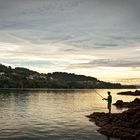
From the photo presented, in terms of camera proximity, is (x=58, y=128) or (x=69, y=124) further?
(x=69, y=124)

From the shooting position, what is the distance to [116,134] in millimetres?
41812

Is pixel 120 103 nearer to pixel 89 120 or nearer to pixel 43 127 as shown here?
pixel 89 120

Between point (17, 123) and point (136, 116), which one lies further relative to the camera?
point (17, 123)

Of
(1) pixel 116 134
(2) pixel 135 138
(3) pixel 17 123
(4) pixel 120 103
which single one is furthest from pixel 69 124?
(4) pixel 120 103

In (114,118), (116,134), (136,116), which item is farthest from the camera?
(114,118)

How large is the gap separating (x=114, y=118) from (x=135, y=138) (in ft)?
42.2

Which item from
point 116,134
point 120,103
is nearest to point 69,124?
point 116,134

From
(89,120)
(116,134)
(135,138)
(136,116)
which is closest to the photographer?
(135,138)

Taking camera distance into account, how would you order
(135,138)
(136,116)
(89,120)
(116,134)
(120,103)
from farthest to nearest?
(120,103), (89,120), (136,116), (116,134), (135,138)

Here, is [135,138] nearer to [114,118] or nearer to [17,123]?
[114,118]

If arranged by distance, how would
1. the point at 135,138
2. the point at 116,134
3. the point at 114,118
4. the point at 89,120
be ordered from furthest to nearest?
the point at 89,120 < the point at 114,118 < the point at 116,134 < the point at 135,138

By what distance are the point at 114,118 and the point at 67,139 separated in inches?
527

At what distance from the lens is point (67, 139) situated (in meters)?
40.2

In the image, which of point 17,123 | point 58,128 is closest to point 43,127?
point 58,128
